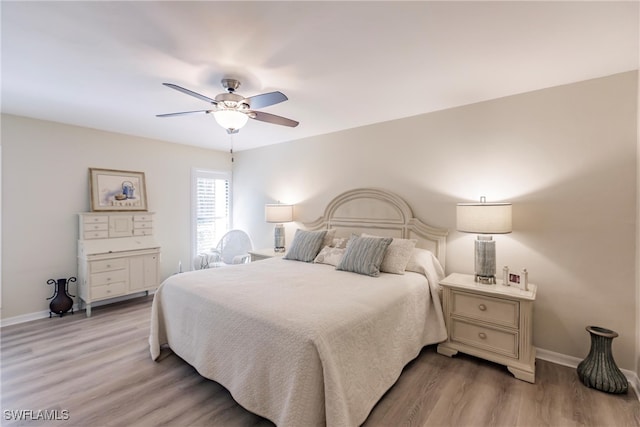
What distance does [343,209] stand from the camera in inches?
156

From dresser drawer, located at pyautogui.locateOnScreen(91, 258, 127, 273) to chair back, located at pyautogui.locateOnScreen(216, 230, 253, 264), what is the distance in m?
1.34

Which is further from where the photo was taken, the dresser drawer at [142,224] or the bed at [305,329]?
the dresser drawer at [142,224]

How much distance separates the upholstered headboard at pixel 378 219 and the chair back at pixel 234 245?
1222mm

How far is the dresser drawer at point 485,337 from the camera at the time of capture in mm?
2375

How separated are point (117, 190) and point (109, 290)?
4.55 ft

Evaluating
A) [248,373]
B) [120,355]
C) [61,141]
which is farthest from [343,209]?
[61,141]

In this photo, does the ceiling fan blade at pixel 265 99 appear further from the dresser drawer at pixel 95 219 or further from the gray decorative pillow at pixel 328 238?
the dresser drawer at pixel 95 219

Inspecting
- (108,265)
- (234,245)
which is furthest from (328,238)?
(108,265)

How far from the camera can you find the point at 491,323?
2.46m

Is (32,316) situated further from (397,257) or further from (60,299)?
(397,257)

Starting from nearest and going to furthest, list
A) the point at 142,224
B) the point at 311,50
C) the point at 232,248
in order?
the point at 311,50 < the point at 142,224 < the point at 232,248

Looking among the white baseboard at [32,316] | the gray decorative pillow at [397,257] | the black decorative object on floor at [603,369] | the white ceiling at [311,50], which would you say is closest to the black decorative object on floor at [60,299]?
the white baseboard at [32,316]

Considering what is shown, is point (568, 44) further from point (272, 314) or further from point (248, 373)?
point (248, 373)

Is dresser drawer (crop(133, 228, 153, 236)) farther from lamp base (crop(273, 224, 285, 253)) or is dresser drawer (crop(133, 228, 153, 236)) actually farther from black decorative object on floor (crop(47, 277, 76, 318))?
lamp base (crop(273, 224, 285, 253))
